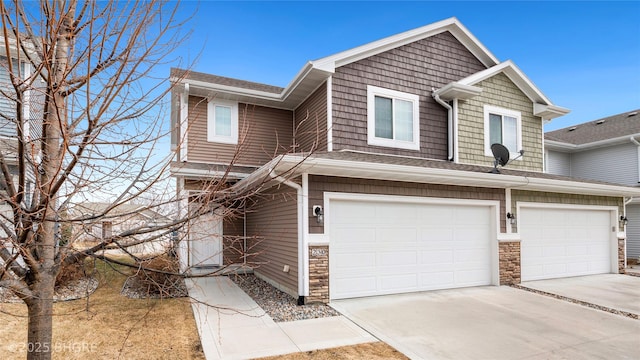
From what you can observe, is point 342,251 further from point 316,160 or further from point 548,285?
point 548,285

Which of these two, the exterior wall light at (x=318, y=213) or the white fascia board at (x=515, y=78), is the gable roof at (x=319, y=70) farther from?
the exterior wall light at (x=318, y=213)

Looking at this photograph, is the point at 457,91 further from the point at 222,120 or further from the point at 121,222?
the point at 121,222

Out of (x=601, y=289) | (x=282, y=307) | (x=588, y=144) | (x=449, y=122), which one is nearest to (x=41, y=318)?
(x=282, y=307)

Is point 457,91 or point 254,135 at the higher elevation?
point 457,91

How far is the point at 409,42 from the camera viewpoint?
35.0ft

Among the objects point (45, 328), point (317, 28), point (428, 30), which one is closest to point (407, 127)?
point (428, 30)

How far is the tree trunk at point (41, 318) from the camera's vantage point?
2449mm

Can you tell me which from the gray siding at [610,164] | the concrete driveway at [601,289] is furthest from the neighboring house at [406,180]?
the gray siding at [610,164]

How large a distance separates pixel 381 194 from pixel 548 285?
534cm

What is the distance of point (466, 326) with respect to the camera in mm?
5961

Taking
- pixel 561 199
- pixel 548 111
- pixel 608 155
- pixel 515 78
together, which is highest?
pixel 515 78

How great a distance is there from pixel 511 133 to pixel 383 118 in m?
4.60

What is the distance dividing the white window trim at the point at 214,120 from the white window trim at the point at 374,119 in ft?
14.2

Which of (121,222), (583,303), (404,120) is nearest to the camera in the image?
(121,222)
